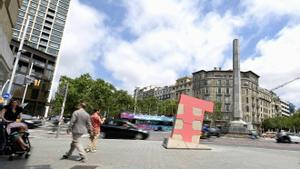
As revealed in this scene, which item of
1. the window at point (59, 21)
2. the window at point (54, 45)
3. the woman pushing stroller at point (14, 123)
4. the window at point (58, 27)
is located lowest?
the woman pushing stroller at point (14, 123)

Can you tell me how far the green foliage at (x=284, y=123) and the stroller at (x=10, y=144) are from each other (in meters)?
82.8

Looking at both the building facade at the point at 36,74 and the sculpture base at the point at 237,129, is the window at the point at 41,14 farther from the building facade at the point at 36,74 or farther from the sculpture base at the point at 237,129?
Result: the sculpture base at the point at 237,129

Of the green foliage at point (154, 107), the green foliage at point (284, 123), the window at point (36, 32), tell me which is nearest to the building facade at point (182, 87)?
the green foliage at point (154, 107)

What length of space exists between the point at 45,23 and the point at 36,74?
83.8 ft

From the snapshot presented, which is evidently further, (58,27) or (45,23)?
(58,27)

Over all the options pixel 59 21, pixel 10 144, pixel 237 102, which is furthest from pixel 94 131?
pixel 59 21

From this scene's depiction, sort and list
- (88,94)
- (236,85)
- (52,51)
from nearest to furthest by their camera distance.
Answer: (236,85) < (88,94) < (52,51)

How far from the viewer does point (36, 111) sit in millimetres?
63938

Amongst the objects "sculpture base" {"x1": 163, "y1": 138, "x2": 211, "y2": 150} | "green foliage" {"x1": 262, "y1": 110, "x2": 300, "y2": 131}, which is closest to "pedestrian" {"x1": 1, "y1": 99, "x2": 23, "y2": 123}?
"sculpture base" {"x1": 163, "y1": 138, "x2": 211, "y2": 150}

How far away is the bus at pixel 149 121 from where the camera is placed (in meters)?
45.6

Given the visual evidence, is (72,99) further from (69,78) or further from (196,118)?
(196,118)

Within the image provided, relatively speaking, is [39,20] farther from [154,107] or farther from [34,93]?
[154,107]

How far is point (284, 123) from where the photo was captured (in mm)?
87250

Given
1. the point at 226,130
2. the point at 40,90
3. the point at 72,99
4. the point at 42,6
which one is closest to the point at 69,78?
the point at 72,99
